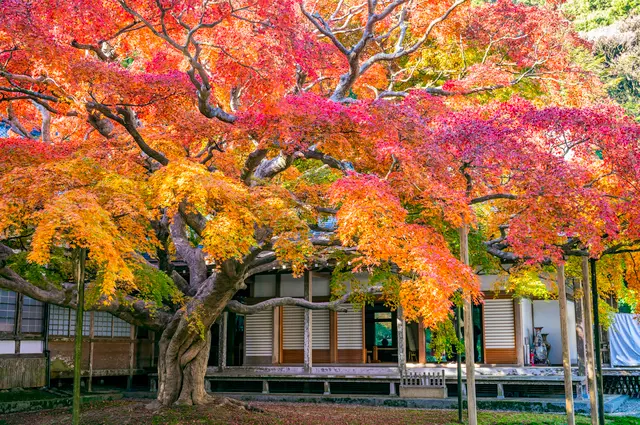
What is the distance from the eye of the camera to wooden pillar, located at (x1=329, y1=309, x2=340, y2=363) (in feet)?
65.5

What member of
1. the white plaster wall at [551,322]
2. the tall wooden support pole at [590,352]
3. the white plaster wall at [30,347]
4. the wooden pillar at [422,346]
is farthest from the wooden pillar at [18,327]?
the white plaster wall at [551,322]

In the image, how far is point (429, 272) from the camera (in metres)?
8.84

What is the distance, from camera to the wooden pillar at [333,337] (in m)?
20.0

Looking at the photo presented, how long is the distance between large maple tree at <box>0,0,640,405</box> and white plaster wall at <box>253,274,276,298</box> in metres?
6.52

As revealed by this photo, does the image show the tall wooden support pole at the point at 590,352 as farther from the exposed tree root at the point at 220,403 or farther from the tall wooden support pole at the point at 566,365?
the exposed tree root at the point at 220,403

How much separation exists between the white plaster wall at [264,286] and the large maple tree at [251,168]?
21.4 ft

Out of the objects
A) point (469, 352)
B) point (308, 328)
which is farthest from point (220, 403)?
→ point (469, 352)

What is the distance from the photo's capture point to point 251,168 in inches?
473

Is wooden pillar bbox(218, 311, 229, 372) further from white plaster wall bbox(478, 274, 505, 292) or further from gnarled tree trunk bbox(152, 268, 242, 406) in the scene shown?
white plaster wall bbox(478, 274, 505, 292)

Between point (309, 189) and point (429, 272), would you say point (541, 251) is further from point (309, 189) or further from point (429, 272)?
point (309, 189)

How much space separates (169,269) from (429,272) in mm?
7649

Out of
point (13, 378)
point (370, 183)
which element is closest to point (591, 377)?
point (370, 183)

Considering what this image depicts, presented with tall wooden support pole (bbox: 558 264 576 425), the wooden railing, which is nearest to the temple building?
the wooden railing

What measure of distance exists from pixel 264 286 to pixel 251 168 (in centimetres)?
912
